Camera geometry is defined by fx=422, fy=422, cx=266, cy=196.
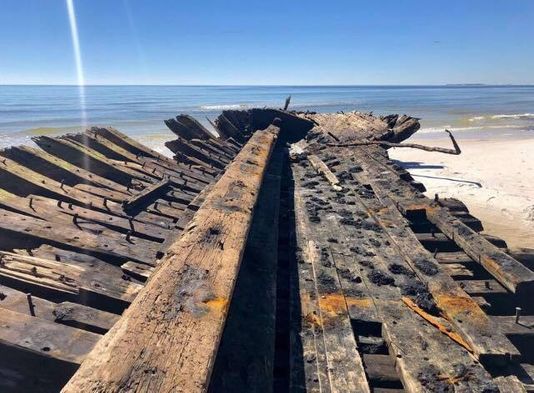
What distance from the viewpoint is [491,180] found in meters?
16.4

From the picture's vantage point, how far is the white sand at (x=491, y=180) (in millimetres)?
11469

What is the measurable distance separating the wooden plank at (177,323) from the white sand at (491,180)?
30.2 ft

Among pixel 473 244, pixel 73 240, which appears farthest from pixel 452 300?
pixel 73 240

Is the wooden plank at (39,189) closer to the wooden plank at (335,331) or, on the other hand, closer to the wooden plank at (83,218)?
the wooden plank at (83,218)

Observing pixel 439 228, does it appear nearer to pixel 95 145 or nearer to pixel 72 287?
pixel 72 287

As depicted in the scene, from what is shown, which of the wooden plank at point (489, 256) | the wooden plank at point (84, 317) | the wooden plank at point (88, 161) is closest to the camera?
the wooden plank at point (84, 317)

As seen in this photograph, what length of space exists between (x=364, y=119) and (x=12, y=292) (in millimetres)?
14456

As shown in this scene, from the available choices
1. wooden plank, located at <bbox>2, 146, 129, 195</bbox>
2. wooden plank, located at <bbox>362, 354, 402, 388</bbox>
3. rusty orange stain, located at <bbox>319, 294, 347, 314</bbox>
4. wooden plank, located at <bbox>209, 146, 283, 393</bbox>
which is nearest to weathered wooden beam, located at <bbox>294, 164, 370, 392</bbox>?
rusty orange stain, located at <bbox>319, 294, 347, 314</bbox>

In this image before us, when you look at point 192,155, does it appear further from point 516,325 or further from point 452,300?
point 516,325

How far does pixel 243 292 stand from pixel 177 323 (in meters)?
1.14

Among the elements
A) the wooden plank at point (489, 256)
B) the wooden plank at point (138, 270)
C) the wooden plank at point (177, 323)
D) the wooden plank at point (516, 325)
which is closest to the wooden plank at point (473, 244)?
the wooden plank at point (489, 256)

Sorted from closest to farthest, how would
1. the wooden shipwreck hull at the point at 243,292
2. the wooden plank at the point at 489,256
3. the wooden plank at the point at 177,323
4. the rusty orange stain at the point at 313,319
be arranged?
the wooden plank at the point at 177,323 < the wooden shipwreck hull at the point at 243,292 < the rusty orange stain at the point at 313,319 < the wooden plank at the point at 489,256

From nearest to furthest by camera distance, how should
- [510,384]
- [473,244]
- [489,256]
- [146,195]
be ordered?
[510,384], [489,256], [473,244], [146,195]

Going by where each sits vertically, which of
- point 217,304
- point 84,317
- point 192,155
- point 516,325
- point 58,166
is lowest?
point 192,155
